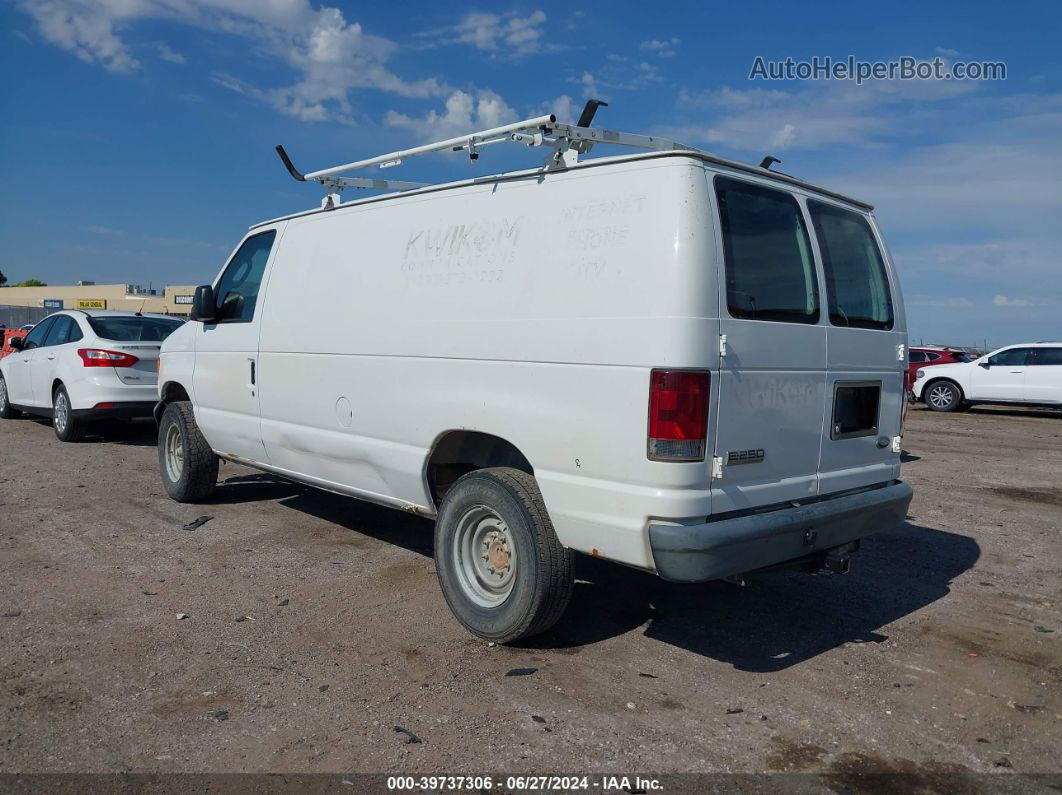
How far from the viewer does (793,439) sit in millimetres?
4223

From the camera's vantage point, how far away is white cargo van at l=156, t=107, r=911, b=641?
3768mm

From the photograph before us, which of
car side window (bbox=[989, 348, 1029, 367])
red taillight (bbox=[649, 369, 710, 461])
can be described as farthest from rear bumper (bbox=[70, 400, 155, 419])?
car side window (bbox=[989, 348, 1029, 367])

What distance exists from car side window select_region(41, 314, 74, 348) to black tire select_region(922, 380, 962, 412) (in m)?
17.8

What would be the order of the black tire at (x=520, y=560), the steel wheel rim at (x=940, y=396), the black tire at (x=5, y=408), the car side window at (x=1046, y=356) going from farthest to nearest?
the steel wheel rim at (x=940, y=396), the car side window at (x=1046, y=356), the black tire at (x=5, y=408), the black tire at (x=520, y=560)

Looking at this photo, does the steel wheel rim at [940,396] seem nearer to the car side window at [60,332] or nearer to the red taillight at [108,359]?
the red taillight at [108,359]

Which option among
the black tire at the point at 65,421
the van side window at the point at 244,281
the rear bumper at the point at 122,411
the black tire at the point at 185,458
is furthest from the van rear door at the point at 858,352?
the black tire at the point at 65,421

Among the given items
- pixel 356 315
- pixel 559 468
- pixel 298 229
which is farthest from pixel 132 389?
pixel 559 468

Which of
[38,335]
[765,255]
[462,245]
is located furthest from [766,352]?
[38,335]

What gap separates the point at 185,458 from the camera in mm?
7273

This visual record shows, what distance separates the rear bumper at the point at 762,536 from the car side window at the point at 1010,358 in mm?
16349

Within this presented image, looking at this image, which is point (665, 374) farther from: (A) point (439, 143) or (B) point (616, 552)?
(A) point (439, 143)

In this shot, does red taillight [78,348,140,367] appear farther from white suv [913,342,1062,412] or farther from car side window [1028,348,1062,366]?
car side window [1028,348,1062,366]

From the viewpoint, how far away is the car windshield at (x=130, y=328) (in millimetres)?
10938

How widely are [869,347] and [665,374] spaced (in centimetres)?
164
